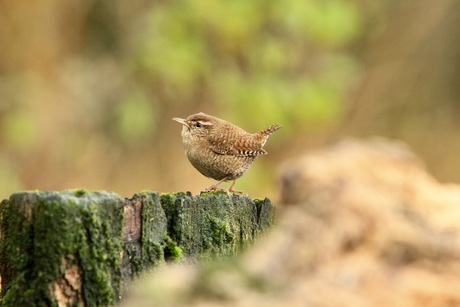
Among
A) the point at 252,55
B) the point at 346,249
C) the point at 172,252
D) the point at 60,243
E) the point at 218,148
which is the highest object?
the point at 252,55

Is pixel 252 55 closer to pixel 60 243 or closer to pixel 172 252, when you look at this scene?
pixel 172 252

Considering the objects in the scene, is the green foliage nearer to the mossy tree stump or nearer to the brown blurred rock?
the mossy tree stump

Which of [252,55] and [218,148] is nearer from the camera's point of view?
[218,148]

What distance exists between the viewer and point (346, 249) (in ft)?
6.81

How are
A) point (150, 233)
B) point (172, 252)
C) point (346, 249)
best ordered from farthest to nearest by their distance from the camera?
point (172, 252) < point (150, 233) < point (346, 249)

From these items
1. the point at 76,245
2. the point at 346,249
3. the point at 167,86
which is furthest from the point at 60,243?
the point at 167,86

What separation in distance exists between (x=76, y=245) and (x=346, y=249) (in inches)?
45.8

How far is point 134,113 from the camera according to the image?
12062 mm

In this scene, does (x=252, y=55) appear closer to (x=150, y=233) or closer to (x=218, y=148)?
(x=218, y=148)

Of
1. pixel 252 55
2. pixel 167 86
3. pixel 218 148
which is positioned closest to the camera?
pixel 218 148

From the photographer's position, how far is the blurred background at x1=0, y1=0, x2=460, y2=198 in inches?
447

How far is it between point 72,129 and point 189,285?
1050 cm

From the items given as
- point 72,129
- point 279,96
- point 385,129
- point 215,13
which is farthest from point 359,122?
point 72,129

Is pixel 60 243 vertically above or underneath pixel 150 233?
underneath
